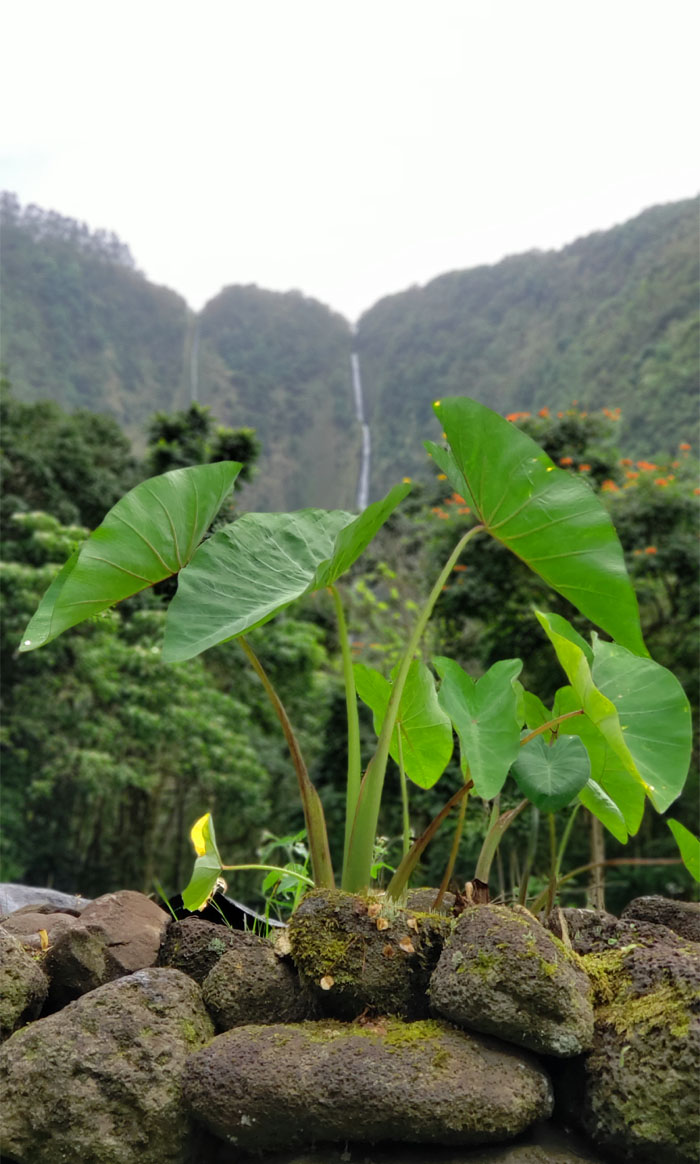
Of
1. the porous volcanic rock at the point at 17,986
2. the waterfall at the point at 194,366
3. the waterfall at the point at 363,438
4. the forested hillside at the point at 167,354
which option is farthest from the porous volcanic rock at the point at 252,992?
the waterfall at the point at 194,366

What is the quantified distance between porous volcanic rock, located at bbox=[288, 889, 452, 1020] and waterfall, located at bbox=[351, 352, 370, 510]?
11.6 meters

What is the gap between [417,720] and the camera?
179cm

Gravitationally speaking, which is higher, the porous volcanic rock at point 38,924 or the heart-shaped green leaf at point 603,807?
the heart-shaped green leaf at point 603,807

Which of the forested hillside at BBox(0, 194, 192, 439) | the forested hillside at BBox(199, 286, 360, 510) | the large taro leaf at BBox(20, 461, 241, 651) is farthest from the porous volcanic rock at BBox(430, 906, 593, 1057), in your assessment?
the forested hillside at BBox(199, 286, 360, 510)

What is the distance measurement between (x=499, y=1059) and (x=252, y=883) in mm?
7277

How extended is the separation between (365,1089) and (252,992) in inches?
11.5

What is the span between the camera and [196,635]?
1317 mm

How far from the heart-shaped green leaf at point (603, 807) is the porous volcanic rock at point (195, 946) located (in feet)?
2.16

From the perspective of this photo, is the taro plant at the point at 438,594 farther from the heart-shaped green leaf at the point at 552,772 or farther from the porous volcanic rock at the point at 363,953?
the porous volcanic rock at the point at 363,953

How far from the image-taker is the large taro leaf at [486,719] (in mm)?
1255

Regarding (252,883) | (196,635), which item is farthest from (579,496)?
(252,883)

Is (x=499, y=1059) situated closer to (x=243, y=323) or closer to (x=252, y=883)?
(x=252, y=883)

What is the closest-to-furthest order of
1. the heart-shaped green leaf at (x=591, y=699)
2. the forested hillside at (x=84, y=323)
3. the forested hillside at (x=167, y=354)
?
the heart-shaped green leaf at (x=591, y=699)
the forested hillside at (x=84, y=323)
the forested hillside at (x=167, y=354)

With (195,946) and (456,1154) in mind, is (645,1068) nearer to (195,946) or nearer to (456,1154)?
(456,1154)
